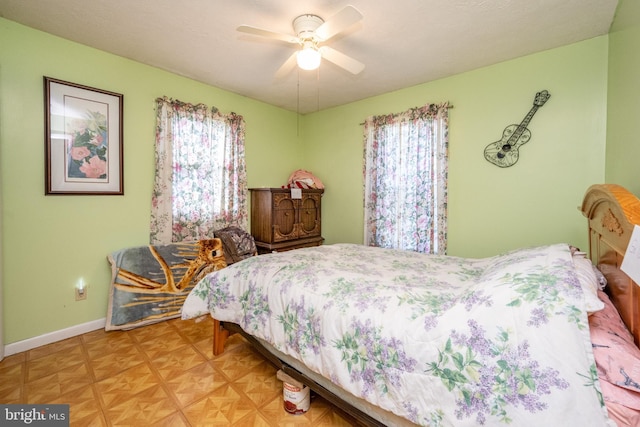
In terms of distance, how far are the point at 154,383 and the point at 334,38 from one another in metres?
2.71

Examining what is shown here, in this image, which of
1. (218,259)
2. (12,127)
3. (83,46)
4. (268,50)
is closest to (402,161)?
(268,50)

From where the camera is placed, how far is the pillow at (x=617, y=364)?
751 millimetres

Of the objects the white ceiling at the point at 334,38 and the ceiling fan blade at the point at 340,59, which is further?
the ceiling fan blade at the point at 340,59

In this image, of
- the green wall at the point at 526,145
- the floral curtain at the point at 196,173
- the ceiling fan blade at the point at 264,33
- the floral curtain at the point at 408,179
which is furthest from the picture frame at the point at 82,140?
the green wall at the point at 526,145

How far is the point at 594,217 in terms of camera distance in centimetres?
153

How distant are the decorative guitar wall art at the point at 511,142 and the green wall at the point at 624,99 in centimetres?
45

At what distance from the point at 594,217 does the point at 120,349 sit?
3421 mm

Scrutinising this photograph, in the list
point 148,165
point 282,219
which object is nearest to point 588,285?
point 282,219

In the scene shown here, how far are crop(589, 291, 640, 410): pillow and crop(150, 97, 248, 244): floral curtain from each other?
324cm

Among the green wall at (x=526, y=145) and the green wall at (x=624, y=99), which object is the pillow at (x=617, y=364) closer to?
the green wall at (x=624, y=99)

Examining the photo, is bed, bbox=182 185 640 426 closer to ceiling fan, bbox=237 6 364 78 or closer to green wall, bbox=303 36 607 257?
green wall, bbox=303 36 607 257

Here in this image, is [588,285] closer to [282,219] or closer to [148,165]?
[282,219]

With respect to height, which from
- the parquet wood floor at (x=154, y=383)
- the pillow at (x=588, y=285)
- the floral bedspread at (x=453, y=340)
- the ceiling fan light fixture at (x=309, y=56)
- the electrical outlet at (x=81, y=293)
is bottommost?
the parquet wood floor at (x=154, y=383)

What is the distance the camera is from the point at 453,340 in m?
0.98
